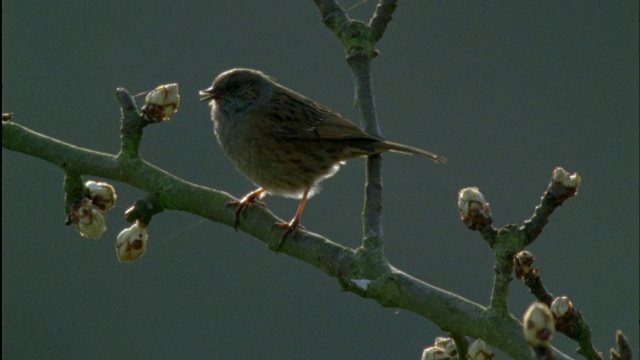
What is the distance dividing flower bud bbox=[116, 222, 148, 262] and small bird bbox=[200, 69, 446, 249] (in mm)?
1728

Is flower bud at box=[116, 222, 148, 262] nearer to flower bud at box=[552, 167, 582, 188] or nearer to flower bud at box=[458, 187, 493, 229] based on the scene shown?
flower bud at box=[458, 187, 493, 229]

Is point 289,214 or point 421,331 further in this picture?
point 289,214

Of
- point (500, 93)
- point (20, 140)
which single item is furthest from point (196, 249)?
point (20, 140)

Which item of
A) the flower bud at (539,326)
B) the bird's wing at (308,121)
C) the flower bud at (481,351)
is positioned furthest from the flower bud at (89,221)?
the bird's wing at (308,121)

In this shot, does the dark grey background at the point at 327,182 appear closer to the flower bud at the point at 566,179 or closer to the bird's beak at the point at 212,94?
the bird's beak at the point at 212,94

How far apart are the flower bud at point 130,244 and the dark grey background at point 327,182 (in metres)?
7.20

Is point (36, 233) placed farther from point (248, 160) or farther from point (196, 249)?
point (248, 160)

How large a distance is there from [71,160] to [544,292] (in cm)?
192

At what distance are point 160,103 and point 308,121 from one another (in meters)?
2.01

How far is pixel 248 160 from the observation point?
5.57 m

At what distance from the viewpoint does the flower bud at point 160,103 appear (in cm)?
385

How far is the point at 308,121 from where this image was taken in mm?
5773

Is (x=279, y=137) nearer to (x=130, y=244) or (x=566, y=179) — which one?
(x=130, y=244)

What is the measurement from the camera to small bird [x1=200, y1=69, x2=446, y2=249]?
18.1ft
